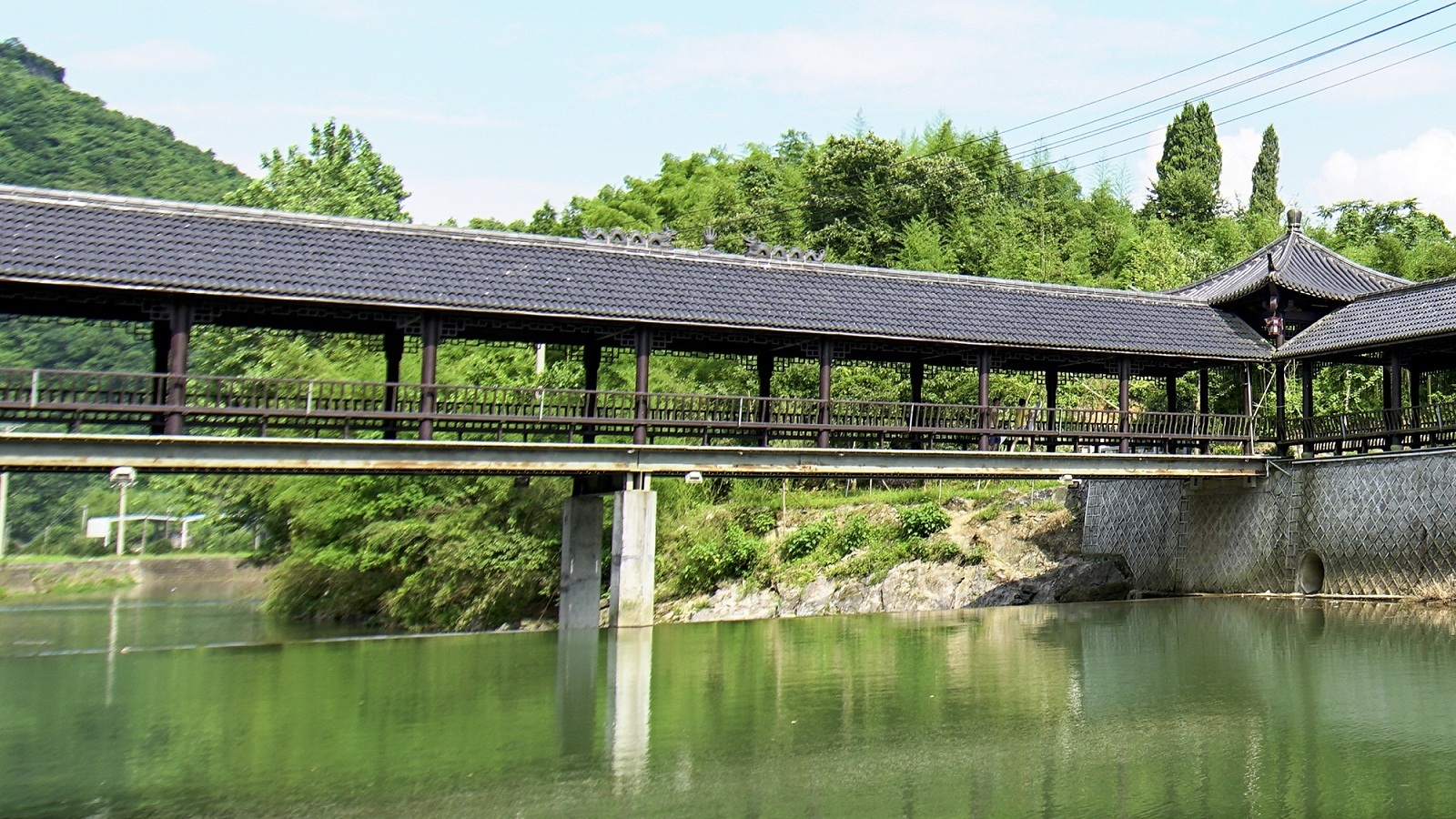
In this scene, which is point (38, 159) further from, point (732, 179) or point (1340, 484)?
point (1340, 484)

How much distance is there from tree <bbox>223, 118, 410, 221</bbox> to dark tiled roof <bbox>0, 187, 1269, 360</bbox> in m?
15.3

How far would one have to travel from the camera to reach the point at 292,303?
16.2m

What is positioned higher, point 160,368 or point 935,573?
point 160,368

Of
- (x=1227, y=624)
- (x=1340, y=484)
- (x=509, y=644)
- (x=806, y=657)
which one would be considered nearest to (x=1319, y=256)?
(x=1340, y=484)

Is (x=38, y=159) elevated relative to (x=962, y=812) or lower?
elevated

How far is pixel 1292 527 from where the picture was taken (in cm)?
2111

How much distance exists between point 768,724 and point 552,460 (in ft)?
22.5

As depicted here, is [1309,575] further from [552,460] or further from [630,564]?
[552,460]

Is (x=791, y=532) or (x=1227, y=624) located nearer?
(x=1227, y=624)

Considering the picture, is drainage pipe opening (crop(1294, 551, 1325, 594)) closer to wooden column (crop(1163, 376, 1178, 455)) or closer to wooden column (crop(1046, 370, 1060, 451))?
wooden column (crop(1163, 376, 1178, 455))

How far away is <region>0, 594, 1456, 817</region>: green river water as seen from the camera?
28.1 ft

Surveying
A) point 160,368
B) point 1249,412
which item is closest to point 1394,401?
point 1249,412

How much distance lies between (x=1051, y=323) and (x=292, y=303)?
10.9m

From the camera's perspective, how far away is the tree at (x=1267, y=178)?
1850 inches
